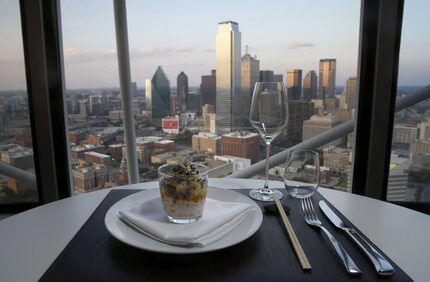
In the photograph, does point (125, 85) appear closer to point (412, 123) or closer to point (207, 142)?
point (207, 142)

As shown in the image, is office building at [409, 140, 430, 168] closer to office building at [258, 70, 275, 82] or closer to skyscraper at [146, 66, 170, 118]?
office building at [258, 70, 275, 82]

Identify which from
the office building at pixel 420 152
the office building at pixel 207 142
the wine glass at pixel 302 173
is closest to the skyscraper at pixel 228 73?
the office building at pixel 207 142

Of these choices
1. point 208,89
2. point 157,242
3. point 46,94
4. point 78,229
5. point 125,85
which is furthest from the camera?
point 208,89

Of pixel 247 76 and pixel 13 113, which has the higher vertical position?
pixel 247 76

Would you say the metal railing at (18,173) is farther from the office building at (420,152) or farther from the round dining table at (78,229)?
the office building at (420,152)

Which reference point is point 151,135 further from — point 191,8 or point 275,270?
point 275,270

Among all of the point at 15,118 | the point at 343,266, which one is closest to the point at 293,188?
the point at 343,266

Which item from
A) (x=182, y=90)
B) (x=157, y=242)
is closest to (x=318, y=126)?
(x=182, y=90)
